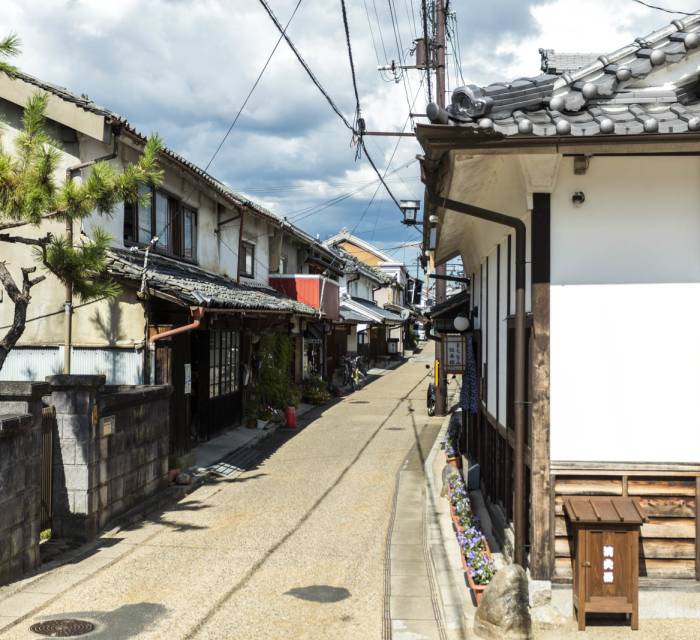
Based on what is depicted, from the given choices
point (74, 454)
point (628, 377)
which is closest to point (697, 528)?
point (628, 377)

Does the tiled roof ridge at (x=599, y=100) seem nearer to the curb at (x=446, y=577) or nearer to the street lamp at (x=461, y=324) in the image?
the curb at (x=446, y=577)

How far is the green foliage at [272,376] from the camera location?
23.5 meters

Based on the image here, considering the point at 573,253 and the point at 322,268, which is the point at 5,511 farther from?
the point at 322,268

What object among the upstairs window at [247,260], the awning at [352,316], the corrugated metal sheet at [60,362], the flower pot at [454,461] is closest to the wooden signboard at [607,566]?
the flower pot at [454,461]

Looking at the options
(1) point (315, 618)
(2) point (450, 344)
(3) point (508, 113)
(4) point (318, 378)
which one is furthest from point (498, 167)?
(4) point (318, 378)

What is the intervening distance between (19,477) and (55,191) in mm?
3434

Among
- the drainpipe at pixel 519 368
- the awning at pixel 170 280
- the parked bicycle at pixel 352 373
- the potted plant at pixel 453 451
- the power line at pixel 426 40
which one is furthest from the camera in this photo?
the parked bicycle at pixel 352 373

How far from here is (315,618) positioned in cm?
784

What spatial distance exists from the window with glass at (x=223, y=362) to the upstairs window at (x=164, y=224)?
234 centimetres

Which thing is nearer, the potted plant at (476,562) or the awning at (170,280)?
the potted plant at (476,562)

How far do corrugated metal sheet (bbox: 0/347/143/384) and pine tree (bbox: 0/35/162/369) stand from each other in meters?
4.80

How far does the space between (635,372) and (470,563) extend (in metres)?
2.80

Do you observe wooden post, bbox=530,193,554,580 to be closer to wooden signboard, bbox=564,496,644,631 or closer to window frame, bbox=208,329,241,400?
wooden signboard, bbox=564,496,644,631

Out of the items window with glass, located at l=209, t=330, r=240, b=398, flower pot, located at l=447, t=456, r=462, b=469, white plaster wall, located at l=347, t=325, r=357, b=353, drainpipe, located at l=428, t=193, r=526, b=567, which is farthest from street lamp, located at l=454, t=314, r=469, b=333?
white plaster wall, located at l=347, t=325, r=357, b=353
